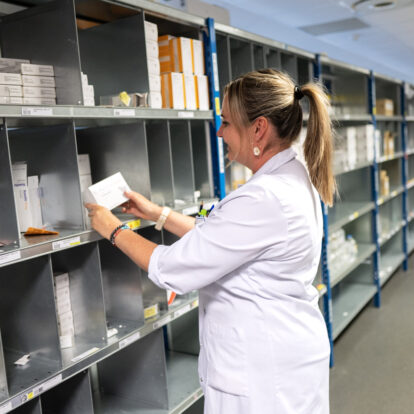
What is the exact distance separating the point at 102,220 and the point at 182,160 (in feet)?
2.76

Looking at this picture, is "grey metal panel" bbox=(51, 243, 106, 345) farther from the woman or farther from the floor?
the floor

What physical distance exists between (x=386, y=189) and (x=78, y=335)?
14.7ft

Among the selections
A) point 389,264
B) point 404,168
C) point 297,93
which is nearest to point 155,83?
point 297,93

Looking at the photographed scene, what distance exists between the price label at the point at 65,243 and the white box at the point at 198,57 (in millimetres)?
1152

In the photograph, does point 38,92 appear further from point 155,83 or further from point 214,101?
point 214,101

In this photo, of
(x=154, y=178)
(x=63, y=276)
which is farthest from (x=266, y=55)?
(x=63, y=276)

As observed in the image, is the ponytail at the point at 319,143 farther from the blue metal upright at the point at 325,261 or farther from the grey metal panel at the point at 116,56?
the blue metal upright at the point at 325,261

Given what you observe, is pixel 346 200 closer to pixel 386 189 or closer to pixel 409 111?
pixel 386 189

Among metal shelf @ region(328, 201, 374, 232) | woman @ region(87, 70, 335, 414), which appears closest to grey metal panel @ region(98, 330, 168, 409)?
woman @ region(87, 70, 335, 414)

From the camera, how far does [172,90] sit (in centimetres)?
222

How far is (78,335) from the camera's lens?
1972 mm

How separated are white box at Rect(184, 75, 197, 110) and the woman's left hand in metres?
0.83

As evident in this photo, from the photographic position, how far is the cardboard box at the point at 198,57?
2.39 meters

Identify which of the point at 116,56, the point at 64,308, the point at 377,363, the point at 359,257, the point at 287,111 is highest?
the point at 116,56
